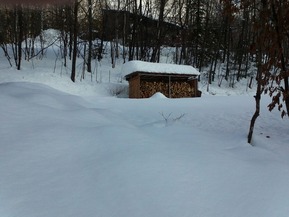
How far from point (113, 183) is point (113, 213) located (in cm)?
36

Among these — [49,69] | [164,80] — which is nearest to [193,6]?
[164,80]

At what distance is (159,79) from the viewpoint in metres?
16.9

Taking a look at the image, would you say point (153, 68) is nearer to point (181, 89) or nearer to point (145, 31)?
point (181, 89)

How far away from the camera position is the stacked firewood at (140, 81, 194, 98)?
53.5 feet

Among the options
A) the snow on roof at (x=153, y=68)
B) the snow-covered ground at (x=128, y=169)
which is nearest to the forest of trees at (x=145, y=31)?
the snow on roof at (x=153, y=68)

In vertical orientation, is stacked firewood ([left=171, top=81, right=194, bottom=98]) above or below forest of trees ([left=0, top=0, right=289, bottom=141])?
below

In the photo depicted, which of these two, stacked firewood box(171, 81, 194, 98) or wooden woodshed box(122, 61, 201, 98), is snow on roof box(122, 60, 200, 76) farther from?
stacked firewood box(171, 81, 194, 98)

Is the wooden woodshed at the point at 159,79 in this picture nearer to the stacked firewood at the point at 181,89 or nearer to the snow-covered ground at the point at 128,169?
the stacked firewood at the point at 181,89

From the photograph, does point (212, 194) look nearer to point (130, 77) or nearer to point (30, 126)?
point (30, 126)

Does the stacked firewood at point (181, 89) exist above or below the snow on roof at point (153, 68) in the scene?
below

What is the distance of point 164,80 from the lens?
671 inches

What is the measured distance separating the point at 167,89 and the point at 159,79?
0.71 m

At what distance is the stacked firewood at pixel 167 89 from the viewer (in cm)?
1631

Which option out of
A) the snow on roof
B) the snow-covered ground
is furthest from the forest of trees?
the snow-covered ground
